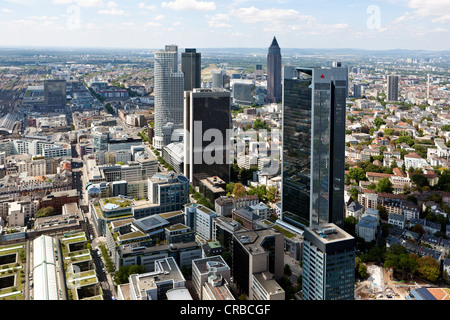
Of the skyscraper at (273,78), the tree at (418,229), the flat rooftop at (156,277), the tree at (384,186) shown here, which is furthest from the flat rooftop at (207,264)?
the skyscraper at (273,78)

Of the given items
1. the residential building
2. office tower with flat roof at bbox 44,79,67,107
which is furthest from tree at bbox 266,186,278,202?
office tower with flat roof at bbox 44,79,67,107

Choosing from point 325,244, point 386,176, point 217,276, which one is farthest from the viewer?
point 386,176

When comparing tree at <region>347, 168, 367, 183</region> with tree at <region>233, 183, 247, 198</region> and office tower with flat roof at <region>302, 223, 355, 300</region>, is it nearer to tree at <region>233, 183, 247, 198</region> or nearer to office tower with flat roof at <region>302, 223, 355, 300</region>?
tree at <region>233, 183, 247, 198</region>

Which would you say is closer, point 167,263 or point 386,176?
point 167,263

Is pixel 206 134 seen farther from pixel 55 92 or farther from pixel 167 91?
pixel 55 92

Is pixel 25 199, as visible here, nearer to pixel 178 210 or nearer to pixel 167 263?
pixel 178 210
